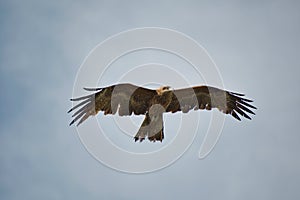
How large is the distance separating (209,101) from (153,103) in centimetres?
191

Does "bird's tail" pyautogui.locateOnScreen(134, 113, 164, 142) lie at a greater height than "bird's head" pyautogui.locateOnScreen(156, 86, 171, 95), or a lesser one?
lesser

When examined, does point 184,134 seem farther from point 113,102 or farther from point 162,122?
point 113,102

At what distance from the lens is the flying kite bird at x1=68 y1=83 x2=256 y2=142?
2089 cm

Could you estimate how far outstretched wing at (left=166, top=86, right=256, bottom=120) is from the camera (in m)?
21.8

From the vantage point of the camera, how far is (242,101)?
72.8 ft

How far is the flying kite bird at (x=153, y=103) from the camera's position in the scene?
20891 millimetres

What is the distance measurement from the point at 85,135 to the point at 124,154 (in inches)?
54.1

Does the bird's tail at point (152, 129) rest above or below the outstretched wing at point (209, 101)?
below

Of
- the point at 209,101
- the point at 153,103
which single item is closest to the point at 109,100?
the point at 153,103

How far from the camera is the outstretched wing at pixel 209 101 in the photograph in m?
21.8

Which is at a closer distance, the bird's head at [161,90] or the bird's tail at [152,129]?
the bird's tail at [152,129]

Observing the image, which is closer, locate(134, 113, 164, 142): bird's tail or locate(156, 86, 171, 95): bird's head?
locate(134, 113, 164, 142): bird's tail

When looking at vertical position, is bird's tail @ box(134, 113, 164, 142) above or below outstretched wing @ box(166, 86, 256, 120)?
below

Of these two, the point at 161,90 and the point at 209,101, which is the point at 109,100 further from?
the point at 209,101
